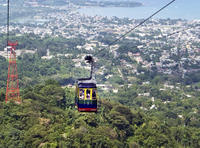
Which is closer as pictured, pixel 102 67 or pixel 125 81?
pixel 125 81

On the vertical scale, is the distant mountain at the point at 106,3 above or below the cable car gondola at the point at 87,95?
above

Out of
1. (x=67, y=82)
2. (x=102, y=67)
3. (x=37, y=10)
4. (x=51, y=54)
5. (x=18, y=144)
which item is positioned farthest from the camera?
(x=37, y=10)

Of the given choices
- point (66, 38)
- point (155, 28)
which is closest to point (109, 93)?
point (66, 38)

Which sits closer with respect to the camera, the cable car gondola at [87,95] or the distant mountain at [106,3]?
the cable car gondola at [87,95]

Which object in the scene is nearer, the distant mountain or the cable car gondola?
the cable car gondola

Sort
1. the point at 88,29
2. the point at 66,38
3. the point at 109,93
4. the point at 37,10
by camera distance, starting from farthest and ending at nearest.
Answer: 1. the point at 37,10
2. the point at 88,29
3. the point at 66,38
4. the point at 109,93

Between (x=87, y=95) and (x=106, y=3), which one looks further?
(x=106, y=3)

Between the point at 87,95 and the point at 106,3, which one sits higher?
the point at 106,3

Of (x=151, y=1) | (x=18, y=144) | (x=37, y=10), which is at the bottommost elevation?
(x=18, y=144)

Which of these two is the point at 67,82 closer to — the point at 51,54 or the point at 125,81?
the point at 125,81

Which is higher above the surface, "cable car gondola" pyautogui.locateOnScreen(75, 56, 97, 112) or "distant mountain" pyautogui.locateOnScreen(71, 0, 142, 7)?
"distant mountain" pyautogui.locateOnScreen(71, 0, 142, 7)

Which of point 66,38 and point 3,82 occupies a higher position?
point 66,38
